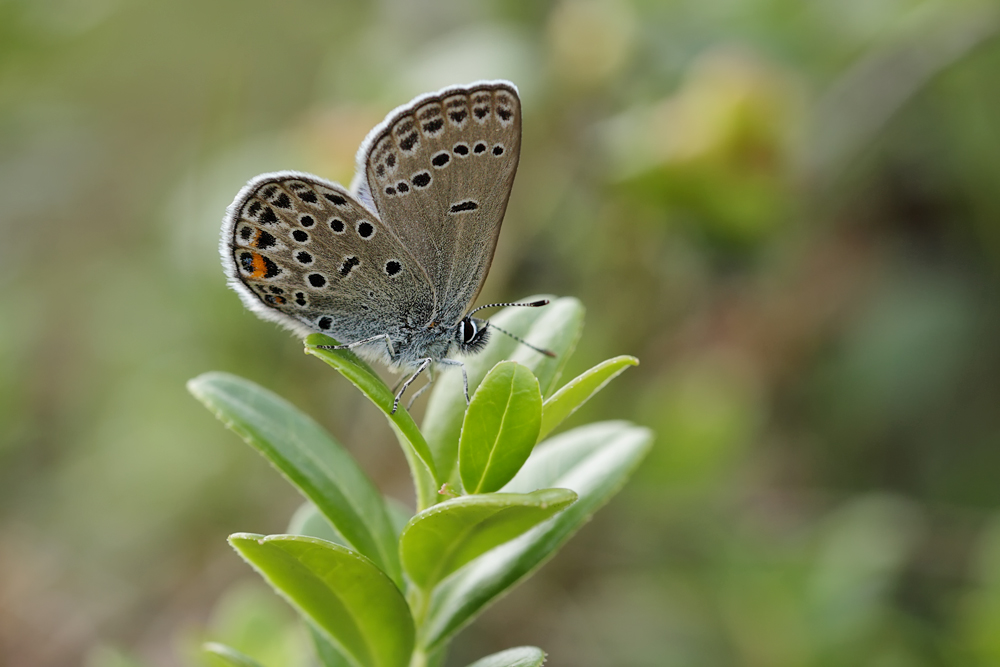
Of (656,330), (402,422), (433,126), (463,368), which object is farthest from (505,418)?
(656,330)

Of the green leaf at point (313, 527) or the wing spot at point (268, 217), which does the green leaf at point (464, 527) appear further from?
the wing spot at point (268, 217)

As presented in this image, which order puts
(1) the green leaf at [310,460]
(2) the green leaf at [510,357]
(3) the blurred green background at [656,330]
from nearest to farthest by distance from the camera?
(1) the green leaf at [310,460] < (2) the green leaf at [510,357] < (3) the blurred green background at [656,330]

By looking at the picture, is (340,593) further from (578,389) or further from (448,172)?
(448,172)

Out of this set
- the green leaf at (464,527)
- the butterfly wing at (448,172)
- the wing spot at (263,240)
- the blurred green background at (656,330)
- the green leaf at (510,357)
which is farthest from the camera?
the blurred green background at (656,330)

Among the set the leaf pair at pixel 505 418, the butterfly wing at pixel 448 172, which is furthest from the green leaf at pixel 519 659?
the butterfly wing at pixel 448 172

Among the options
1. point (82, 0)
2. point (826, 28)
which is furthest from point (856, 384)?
point (82, 0)

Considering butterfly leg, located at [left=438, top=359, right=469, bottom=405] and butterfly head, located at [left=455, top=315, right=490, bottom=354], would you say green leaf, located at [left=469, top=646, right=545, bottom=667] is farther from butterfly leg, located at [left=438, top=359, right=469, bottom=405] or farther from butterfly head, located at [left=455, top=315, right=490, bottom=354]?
butterfly head, located at [left=455, top=315, right=490, bottom=354]

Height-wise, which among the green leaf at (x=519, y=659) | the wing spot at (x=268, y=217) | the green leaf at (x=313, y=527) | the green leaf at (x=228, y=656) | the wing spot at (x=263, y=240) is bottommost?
the green leaf at (x=519, y=659)
